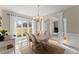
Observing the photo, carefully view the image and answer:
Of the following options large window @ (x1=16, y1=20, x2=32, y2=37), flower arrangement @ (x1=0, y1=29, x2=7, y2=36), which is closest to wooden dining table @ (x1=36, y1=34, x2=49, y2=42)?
large window @ (x1=16, y1=20, x2=32, y2=37)

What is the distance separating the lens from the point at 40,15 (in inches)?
100

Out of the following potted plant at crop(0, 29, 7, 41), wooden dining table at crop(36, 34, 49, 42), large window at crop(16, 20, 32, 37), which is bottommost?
wooden dining table at crop(36, 34, 49, 42)

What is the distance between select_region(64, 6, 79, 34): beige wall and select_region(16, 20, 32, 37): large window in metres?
0.79

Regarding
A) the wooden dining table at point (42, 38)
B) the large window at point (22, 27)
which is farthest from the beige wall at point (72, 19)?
the large window at point (22, 27)

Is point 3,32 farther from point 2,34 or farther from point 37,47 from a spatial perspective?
point 37,47

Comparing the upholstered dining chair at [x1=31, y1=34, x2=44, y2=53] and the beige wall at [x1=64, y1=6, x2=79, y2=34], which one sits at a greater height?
the beige wall at [x1=64, y1=6, x2=79, y2=34]

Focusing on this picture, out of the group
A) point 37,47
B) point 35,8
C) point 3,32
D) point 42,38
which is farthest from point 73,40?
point 3,32

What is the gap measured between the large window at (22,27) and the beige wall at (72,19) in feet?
2.61

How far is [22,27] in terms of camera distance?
2.58 meters

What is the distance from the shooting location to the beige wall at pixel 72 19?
250 cm

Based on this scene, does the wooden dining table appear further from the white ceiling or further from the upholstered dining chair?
the white ceiling

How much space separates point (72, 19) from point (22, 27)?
106 cm

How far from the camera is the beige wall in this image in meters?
2.50
